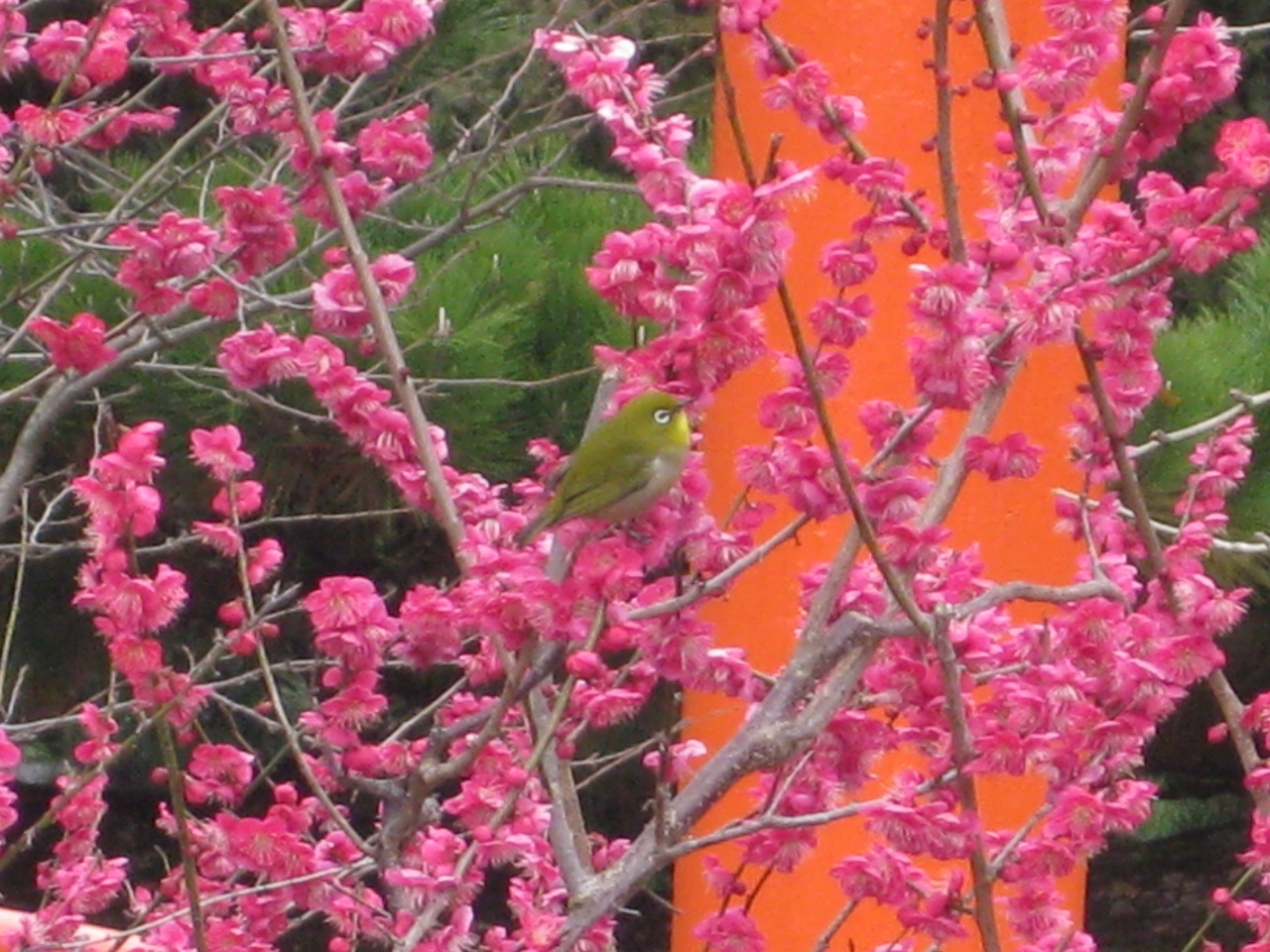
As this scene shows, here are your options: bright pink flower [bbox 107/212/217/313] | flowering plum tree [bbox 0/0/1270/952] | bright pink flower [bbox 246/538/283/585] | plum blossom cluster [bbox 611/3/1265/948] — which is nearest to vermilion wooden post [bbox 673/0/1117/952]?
flowering plum tree [bbox 0/0/1270/952]

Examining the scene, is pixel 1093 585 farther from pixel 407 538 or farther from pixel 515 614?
pixel 407 538

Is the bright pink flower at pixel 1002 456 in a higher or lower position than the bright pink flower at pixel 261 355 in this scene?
lower

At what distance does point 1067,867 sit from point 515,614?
0.53 metres

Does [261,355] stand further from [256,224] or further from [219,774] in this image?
[219,774]

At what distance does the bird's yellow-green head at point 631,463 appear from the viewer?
→ 5.25 ft

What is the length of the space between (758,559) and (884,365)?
96 cm

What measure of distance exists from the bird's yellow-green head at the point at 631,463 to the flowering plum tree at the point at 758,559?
2 centimetres

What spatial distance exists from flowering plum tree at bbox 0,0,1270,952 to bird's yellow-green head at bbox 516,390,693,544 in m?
0.02

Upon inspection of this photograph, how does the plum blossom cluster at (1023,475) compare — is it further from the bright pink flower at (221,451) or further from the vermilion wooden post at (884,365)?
the vermilion wooden post at (884,365)

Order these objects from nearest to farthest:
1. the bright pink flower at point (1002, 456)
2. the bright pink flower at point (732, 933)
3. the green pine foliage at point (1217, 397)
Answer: the bright pink flower at point (1002, 456) < the bright pink flower at point (732, 933) < the green pine foliage at point (1217, 397)

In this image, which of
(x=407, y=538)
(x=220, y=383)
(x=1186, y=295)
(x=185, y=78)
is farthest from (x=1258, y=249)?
(x=185, y=78)

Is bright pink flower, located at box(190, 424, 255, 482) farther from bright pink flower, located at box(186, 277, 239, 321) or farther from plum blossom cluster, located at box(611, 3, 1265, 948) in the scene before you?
plum blossom cluster, located at box(611, 3, 1265, 948)

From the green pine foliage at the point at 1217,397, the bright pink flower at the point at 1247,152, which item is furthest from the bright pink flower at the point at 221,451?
the green pine foliage at the point at 1217,397

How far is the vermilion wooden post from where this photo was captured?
8.14ft
